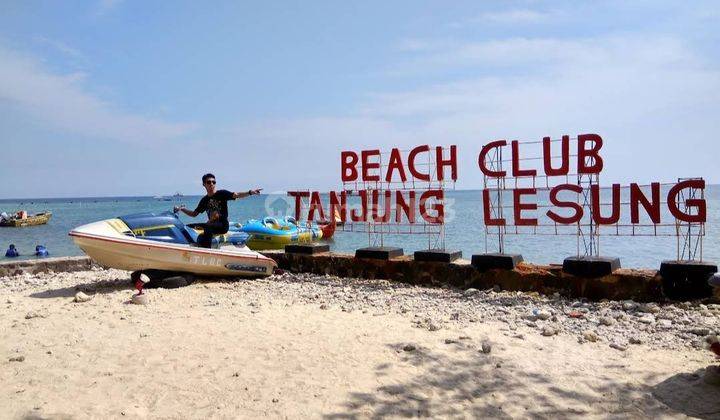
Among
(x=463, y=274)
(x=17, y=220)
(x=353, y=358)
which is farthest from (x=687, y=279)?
(x=17, y=220)

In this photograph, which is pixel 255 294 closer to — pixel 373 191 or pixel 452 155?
pixel 373 191

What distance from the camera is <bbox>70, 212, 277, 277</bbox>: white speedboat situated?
8.45 metres

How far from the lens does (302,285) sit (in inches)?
381

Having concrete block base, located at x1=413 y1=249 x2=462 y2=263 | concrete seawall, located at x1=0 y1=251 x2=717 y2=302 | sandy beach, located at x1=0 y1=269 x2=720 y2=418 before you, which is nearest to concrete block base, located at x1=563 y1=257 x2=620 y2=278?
concrete seawall, located at x1=0 y1=251 x2=717 y2=302

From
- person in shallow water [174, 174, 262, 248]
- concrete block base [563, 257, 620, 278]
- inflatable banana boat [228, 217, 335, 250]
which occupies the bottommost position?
inflatable banana boat [228, 217, 335, 250]

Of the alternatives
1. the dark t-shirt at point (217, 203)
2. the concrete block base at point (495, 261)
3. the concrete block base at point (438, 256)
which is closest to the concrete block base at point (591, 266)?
the concrete block base at point (495, 261)

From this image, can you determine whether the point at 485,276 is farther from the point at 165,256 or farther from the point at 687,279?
the point at 165,256

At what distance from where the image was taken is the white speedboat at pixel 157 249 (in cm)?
845

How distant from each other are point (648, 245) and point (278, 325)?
24.9 metres

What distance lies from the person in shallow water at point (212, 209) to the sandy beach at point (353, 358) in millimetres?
1580

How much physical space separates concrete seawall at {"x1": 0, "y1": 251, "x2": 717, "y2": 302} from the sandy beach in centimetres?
41

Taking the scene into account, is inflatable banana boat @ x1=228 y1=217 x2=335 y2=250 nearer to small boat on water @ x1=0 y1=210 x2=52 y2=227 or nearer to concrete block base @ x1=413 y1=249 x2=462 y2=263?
concrete block base @ x1=413 y1=249 x2=462 y2=263

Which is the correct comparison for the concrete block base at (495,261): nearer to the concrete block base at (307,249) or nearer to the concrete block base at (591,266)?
the concrete block base at (591,266)

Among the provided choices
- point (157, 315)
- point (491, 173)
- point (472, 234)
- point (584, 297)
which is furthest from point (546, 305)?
point (472, 234)
